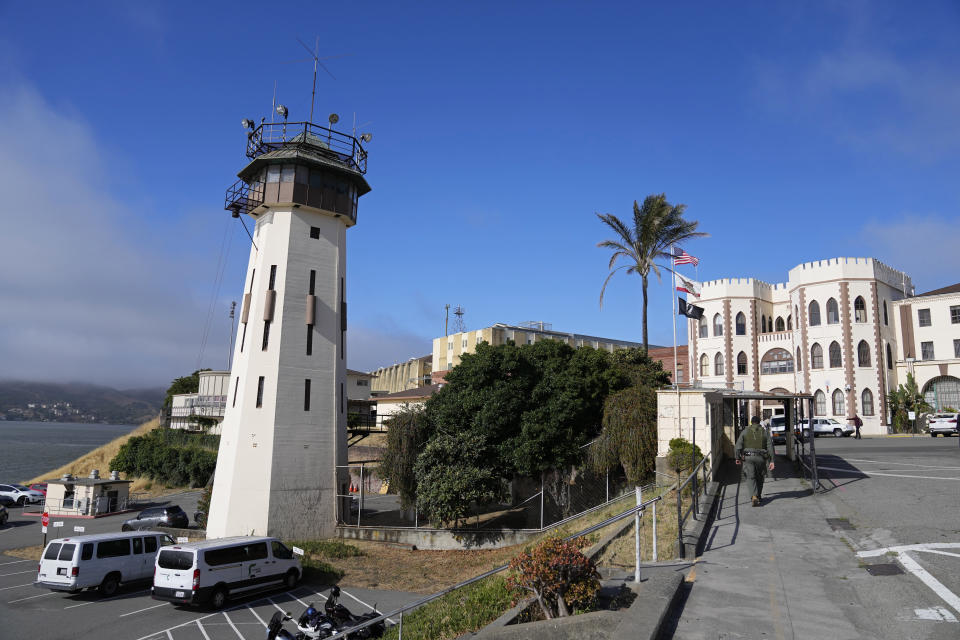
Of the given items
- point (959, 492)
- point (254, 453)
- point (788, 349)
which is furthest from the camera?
point (788, 349)

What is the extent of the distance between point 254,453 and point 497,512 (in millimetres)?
11845

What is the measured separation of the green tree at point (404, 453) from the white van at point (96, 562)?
30.6ft

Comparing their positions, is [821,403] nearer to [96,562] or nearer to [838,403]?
[838,403]

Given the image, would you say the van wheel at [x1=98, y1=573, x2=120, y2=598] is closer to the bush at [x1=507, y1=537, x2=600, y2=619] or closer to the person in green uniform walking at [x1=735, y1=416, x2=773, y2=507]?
the bush at [x1=507, y1=537, x2=600, y2=619]

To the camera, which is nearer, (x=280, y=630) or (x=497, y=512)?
(x=280, y=630)

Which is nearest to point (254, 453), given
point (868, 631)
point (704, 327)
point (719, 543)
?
point (719, 543)

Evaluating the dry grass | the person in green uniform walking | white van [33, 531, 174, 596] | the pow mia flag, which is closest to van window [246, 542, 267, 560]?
white van [33, 531, 174, 596]

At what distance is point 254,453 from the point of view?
2614cm

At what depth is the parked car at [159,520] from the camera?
103 ft

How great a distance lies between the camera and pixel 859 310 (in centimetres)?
5116

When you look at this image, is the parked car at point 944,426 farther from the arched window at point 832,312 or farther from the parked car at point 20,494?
the parked car at point 20,494

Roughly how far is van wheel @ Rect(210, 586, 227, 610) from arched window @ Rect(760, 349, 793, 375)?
5322 cm

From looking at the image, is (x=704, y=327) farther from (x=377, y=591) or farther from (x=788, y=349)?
(x=377, y=591)

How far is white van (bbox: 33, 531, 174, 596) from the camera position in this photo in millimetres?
19219
